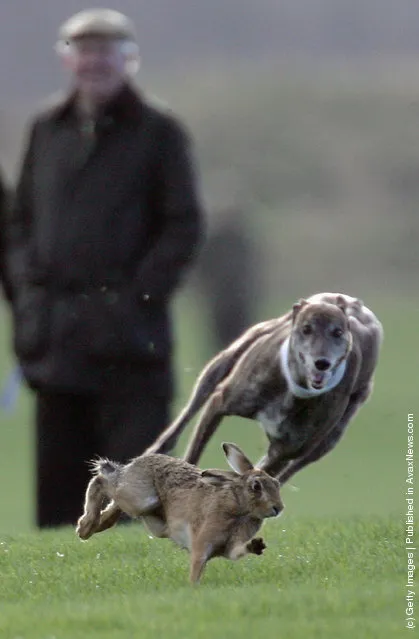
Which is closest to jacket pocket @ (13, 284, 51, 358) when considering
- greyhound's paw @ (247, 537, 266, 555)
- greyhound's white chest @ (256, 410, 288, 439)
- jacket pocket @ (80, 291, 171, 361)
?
jacket pocket @ (80, 291, 171, 361)

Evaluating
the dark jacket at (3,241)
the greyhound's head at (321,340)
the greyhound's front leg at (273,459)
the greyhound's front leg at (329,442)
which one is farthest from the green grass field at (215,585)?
the dark jacket at (3,241)

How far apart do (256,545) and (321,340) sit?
77cm

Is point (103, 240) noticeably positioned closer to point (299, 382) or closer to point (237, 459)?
point (299, 382)

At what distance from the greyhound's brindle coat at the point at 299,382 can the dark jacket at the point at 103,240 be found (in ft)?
4.08

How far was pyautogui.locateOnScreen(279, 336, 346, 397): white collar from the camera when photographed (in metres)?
7.34

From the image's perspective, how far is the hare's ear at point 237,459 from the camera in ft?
23.8

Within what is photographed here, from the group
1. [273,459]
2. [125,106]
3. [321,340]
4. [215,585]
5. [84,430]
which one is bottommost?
[84,430]

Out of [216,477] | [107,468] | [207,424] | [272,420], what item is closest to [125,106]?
[207,424]

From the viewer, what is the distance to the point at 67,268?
30.3 feet

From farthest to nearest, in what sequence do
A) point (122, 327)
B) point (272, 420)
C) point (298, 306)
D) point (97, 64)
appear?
point (97, 64)
point (122, 327)
point (272, 420)
point (298, 306)

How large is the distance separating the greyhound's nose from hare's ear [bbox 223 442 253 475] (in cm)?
39

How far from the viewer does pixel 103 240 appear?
30.3ft

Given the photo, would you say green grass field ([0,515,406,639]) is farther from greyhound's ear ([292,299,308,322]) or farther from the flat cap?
the flat cap

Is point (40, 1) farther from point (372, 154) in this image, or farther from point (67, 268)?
point (67, 268)
